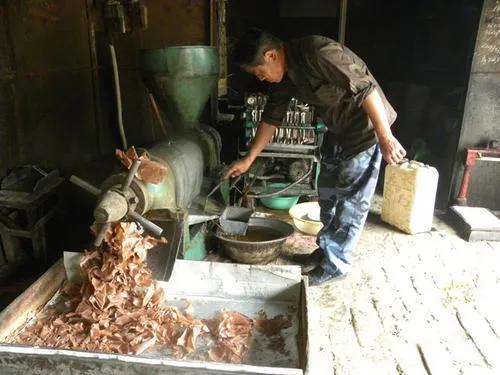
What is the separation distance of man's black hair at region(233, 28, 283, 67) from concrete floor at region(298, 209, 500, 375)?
1641 millimetres

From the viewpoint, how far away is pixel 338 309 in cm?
282

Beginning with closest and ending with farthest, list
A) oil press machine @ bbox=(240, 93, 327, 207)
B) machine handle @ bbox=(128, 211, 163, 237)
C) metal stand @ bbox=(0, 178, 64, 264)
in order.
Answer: machine handle @ bbox=(128, 211, 163, 237)
metal stand @ bbox=(0, 178, 64, 264)
oil press machine @ bbox=(240, 93, 327, 207)

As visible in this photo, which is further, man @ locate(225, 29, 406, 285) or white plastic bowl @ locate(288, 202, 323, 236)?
white plastic bowl @ locate(288, 202, 323, 236)

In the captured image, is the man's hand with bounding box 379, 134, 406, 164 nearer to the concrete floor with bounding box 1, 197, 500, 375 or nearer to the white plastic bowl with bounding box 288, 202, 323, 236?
the concrete floor with bounding box 1, 197, 500, 375

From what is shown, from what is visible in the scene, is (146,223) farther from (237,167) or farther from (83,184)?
(237,167)

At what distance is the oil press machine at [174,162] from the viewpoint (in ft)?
6.77

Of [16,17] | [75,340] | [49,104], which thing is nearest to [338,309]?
[75,340]

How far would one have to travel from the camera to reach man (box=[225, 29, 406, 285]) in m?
2.47

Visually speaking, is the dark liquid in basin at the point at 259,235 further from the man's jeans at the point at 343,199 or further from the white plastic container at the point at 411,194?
the white plastic container at the point at 411,194

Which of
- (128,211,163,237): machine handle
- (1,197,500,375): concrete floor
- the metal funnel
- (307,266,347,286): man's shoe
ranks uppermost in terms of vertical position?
the metal funnel

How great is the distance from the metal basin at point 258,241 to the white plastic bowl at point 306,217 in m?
0.47

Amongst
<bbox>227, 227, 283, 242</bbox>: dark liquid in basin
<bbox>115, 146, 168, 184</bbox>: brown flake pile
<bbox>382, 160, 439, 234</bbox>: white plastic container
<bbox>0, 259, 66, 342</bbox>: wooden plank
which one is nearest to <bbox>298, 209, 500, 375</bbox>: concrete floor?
<bbox>382, 160, 439, 234</bbox>: white plastic container

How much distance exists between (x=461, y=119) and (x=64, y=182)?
12.2ft

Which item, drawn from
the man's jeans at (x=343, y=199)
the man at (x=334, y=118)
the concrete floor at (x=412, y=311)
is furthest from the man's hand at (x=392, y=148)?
the concrete floor at (x=412, y=311)
